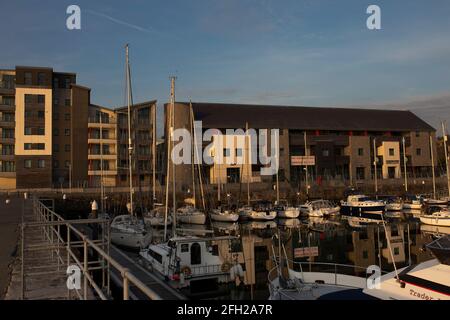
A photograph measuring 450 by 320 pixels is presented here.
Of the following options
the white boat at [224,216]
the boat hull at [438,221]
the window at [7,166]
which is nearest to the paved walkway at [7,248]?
the white boat at [224,216]

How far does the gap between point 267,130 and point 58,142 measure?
32854mm

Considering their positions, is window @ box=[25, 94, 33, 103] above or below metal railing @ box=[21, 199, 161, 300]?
above

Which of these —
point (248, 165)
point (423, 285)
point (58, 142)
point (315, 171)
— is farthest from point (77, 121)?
point (423, 285)

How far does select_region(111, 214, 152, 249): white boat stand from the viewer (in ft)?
87.4

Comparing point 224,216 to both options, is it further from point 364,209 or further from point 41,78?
point 41,78

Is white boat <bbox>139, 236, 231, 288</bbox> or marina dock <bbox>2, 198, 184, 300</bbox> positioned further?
white boat <bbox>139, 236, 231, 288</bbox>

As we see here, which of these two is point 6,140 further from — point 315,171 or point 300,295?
point 300,295

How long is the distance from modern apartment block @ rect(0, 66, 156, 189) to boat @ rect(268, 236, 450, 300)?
45.4m

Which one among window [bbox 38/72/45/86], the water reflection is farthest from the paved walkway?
window [bbox 38/72/45/86]

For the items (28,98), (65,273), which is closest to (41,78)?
(28,98)

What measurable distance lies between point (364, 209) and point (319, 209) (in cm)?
493

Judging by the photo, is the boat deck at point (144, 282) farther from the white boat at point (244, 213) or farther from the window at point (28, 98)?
the window at point (28, 98)

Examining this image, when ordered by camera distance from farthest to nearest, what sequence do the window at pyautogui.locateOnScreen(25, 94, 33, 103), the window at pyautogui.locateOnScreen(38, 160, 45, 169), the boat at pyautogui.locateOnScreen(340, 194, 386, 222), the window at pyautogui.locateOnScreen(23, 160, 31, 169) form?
the window at pyautogui.locateOnScreen(25, 94, 33, 103) → the window at pyautogui.locateOnScreen(38, 160, 45, 169) → the window at pyautogui.locateOnScreen(23, 160, 31, 169) → the boat at pyautogui.locateOnScreen(340, 194, 386, 222)

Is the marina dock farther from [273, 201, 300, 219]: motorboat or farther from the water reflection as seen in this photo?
[273, 201, 300, 219]: motorboat
